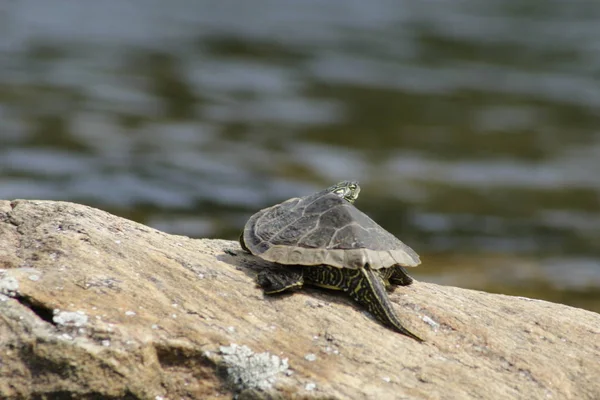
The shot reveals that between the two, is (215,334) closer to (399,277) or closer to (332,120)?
(399,277)

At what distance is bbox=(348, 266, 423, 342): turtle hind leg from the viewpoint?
5473 mm

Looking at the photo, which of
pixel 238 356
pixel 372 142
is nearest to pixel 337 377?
pixel 238 356

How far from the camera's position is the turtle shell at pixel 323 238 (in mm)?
5477

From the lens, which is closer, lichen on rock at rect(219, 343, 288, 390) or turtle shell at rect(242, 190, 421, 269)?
lichen on rock at rect(219, 343, 288, 390)

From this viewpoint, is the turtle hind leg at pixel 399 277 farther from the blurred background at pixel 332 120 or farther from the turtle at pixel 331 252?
the blurred background at pixel 332 120

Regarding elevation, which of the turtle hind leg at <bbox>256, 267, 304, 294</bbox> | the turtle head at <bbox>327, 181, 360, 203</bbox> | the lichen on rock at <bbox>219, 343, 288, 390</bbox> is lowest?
the lichen on rock at <bbox>219, 343, 288, 390</bbox>

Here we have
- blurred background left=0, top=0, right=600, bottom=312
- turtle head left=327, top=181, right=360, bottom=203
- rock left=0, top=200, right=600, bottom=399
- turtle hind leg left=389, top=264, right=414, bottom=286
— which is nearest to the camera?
rock left=0, top=200, right=600, bottom=399

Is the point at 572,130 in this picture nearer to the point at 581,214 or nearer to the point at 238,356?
the point at 581,214

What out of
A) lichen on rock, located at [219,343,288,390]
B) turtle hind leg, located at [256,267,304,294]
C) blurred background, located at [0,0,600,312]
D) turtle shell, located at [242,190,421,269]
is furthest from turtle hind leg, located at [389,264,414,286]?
blurred background, located at [0,0,600,312]

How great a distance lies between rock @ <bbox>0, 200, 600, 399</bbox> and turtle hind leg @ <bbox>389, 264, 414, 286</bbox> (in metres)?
0.09

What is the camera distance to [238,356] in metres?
4.96

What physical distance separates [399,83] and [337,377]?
63.7ft

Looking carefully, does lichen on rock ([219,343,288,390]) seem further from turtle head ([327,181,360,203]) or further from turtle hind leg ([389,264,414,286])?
turtle head ([327,181,360,203])

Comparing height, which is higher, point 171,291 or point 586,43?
point 586,43
